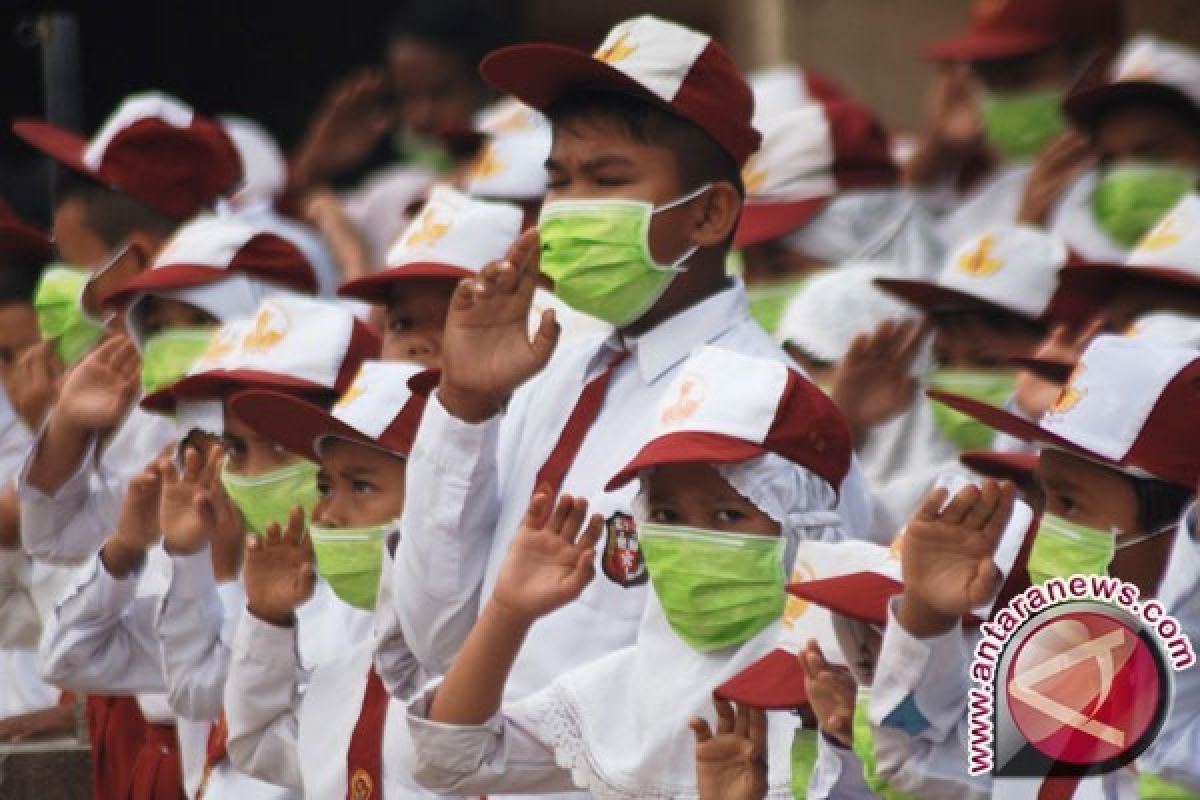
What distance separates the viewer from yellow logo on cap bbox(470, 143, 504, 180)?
8.56 metres

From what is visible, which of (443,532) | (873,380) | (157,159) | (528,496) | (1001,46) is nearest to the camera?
(443,532)

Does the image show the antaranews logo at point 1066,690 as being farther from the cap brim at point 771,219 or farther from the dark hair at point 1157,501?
the cap brim at point 771,219

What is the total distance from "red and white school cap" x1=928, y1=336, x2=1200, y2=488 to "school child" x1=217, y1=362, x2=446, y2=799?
1.43 meters

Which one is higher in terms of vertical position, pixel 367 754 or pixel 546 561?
pixel 546 561

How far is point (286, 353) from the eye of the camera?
749cm

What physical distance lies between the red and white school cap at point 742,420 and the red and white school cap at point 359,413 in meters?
0.92

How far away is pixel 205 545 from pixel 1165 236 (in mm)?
2304

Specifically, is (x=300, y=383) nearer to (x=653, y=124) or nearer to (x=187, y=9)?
(x=653, y=124)

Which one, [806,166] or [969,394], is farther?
[806,166]

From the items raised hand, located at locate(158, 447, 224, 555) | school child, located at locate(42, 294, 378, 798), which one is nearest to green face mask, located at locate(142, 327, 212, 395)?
school child, located at locate(42, 294, 378, 798)

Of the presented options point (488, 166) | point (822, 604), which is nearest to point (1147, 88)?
point (488, 166)

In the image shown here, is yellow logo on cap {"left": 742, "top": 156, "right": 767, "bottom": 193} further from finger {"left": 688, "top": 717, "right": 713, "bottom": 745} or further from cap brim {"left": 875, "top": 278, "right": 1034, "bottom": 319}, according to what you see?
finger {"left": 688, "top": 717, "right": 713, "bottom": 745}

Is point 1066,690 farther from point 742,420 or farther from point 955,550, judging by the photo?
point 742,420

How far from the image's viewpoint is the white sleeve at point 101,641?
7527 mm
